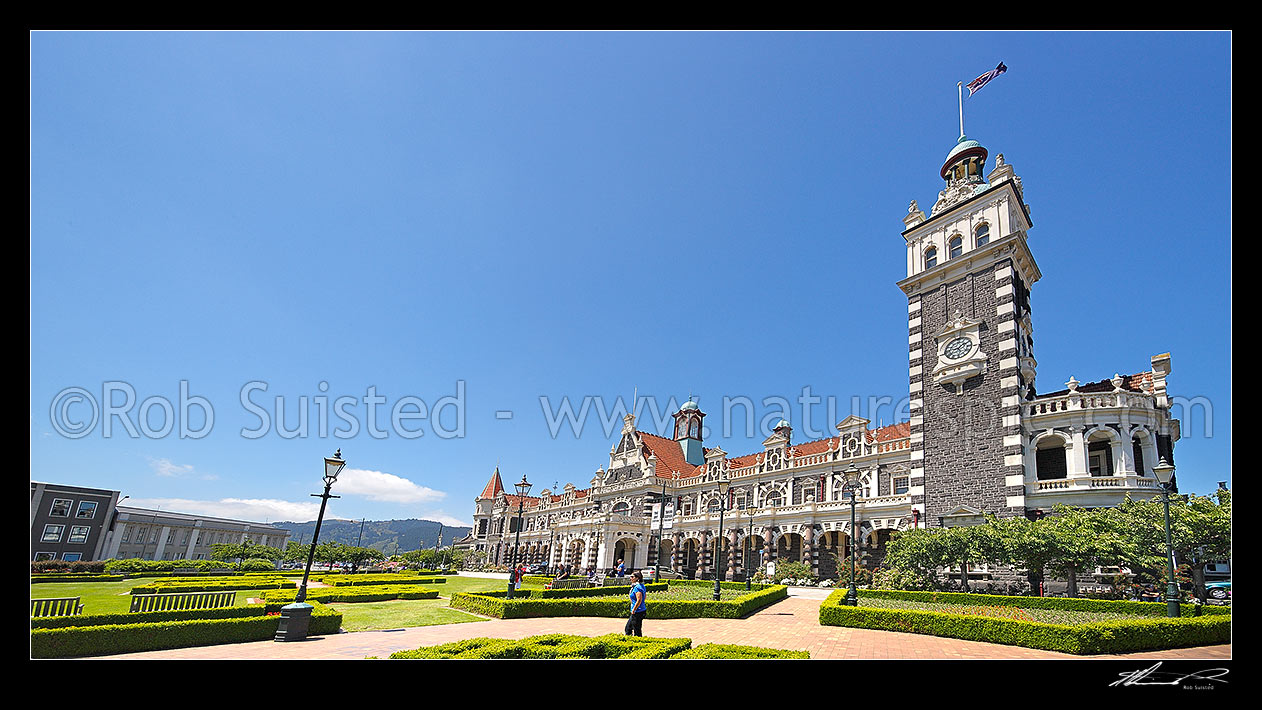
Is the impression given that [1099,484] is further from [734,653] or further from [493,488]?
[493,488]

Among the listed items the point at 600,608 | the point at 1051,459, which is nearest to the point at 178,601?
the point at 600,608

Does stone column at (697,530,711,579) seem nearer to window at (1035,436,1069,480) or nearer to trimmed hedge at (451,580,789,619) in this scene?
window at (1035,436,1069,480)

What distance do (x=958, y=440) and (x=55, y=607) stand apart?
39534mm

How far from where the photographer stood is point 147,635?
1409cm

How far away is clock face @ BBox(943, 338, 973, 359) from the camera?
35.2 metres

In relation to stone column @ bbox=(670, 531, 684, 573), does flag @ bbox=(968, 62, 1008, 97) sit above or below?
above

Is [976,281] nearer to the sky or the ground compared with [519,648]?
nearer to the sky

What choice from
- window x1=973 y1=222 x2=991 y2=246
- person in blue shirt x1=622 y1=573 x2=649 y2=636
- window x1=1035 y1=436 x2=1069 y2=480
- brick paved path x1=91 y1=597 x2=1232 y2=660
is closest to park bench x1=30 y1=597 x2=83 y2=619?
brick paved path x1=91 y1=597 x2=1232 y2=660

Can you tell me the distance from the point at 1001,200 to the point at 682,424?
43.5m

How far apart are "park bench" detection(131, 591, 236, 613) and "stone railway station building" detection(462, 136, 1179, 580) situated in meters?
22.4

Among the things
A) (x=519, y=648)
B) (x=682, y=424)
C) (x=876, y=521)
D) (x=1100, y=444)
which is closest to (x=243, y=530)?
(x=682, y=424)
